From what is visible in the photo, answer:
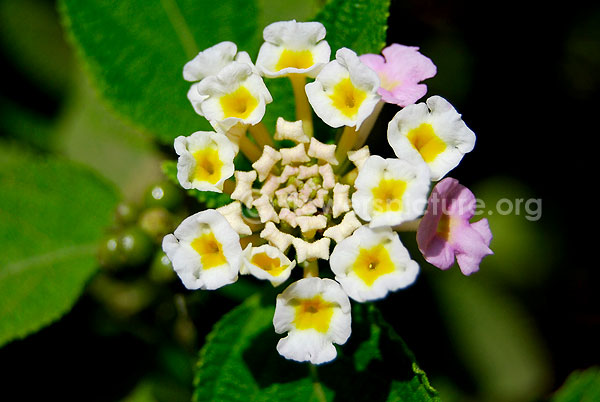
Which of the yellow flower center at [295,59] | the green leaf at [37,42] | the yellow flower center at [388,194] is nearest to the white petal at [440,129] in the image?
the yellow flower center at [388,194]

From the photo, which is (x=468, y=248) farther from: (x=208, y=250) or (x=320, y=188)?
(x=208, y=250)

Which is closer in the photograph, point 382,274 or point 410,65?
point 382,274

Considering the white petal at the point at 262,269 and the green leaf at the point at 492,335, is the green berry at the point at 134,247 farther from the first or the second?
the green leaf at the point at 492,335

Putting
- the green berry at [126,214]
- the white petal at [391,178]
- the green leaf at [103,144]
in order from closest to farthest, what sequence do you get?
1. the white petal at [391,178]
2. the green berry at [126,214]
3. the green leaf at [103,144]

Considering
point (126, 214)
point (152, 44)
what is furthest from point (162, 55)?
point (126, 214)

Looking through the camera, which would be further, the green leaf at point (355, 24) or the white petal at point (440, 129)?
the green leaf at point (355, 24)

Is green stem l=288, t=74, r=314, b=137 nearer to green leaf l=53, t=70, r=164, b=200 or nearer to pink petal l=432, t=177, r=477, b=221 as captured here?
pink petal l=432, t=177, r=477, b=221
